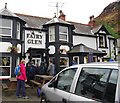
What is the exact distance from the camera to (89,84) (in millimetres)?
3646

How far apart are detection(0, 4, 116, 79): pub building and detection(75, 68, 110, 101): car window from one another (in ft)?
40.4

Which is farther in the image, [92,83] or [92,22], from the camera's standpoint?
[92,22]

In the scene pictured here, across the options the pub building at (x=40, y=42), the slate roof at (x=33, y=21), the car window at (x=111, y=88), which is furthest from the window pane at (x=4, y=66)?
the car window at (x=111, y=88)

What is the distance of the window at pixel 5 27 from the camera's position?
641 inches

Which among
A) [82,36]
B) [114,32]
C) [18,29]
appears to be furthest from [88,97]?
[82,36]

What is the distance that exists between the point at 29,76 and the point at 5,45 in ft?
14.4

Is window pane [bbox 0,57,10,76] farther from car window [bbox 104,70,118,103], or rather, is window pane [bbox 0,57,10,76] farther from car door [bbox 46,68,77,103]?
car window [bbox 104,70,118,103]

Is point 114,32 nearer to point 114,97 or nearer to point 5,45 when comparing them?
point 114,97

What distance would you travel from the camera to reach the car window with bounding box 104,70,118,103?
299 centimetres

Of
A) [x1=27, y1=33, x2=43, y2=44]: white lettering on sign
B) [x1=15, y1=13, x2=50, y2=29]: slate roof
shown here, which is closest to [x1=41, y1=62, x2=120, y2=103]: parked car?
[x1=27, y1=33, x2=43, y2=44]: white lettering on sign

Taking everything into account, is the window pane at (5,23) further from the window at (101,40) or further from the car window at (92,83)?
the car window at (92,83)

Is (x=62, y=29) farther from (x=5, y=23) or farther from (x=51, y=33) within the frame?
(x=5, y=23)

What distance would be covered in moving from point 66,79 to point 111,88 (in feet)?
5.21

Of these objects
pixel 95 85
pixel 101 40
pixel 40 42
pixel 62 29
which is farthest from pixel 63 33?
pixel 95 85
